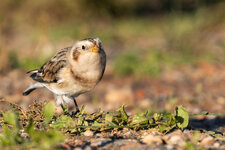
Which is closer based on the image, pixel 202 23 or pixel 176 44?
pixel 176 44

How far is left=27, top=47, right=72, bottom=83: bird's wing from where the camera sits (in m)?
4.05

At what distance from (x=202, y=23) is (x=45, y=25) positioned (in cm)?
497

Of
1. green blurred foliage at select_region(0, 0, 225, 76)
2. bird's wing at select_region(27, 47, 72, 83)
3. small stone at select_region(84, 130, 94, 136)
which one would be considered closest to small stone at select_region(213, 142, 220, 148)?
small stone at select_region(84, 130, 94, 136)

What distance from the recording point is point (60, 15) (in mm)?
14016

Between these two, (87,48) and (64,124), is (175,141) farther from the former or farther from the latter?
(87,48)

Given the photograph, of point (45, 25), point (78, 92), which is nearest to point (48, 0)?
point (45, 25)

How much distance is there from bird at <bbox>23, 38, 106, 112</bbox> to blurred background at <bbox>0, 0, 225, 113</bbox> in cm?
40

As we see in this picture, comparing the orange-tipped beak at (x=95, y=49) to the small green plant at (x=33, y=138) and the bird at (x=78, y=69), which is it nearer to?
the bird at (x=78, y=69)

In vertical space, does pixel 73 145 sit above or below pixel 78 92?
below

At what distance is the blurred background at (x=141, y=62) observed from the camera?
566 cm

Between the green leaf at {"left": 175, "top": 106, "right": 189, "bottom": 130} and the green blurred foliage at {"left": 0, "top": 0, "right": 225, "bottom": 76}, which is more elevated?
the green blurred foliage at {"left": 0, "top": 0, "right": 225, "bottom": 76}

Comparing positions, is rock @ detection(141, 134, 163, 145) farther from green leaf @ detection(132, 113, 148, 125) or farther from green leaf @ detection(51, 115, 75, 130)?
green leaf @ detection(51, 115, 75, 130)

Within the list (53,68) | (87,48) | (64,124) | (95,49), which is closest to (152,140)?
(64,124)

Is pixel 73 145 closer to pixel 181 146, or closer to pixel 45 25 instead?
pixel 181 146
